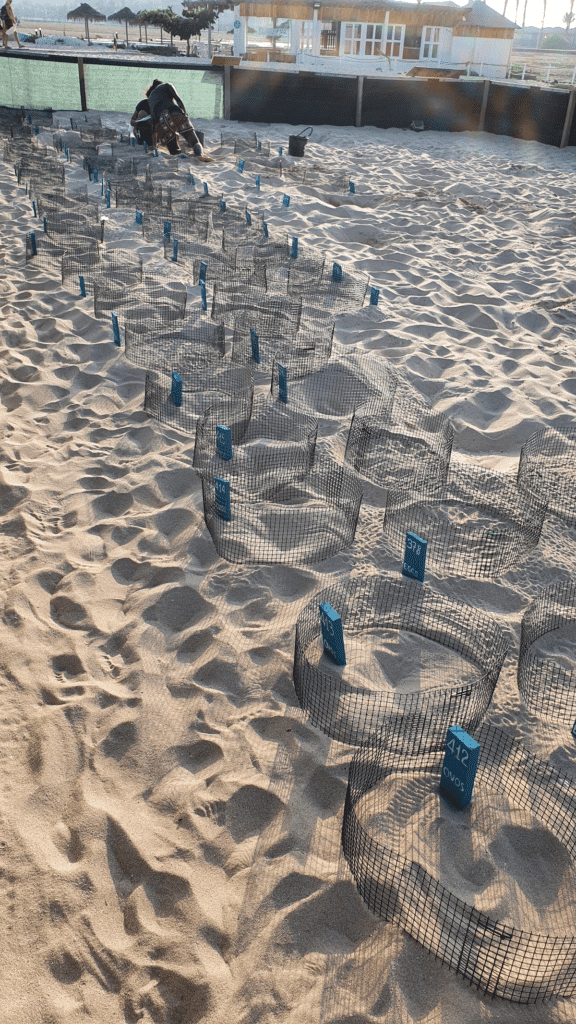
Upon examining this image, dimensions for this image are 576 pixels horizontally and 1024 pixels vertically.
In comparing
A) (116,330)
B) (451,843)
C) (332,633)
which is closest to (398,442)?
(332,633)

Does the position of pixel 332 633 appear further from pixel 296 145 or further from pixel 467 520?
pixel 296 145

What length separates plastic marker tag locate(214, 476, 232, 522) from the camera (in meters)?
4.21

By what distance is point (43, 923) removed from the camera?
244cm

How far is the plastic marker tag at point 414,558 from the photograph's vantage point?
388cm

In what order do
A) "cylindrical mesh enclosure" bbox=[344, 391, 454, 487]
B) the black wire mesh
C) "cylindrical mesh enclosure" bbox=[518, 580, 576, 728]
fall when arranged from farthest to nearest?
"cylindrical mesh enclosure" bbox=[344, 391, 454, 487], "cylindrical mesh enclosure" bbox=[518, 580, 576, 728], the black wire mesh

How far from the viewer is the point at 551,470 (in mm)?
5109

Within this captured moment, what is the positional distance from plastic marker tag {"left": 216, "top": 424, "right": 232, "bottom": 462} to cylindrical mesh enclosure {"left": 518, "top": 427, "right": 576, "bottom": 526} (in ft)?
6.59

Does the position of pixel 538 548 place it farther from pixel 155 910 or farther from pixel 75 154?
pixel 75 154

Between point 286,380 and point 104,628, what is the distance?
9.24 ft

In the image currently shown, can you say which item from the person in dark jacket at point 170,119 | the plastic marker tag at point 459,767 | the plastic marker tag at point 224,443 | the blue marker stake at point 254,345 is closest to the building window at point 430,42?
the person in dark jacket at point 170,119

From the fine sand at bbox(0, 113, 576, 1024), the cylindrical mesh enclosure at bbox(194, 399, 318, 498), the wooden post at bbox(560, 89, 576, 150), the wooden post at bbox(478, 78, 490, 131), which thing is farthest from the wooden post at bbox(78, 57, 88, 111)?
the cylindrical mesh enclosure at bbox(194, 399, 318, 498)

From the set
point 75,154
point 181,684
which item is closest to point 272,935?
point 181,684

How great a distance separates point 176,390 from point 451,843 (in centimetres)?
387

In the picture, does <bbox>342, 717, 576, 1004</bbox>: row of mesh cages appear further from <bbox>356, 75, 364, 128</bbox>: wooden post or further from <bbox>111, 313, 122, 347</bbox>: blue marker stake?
<bbox>356, 75, 364, 128</bbox>: wooden post
